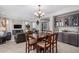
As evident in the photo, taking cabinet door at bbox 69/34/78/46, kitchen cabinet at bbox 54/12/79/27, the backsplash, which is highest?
kitchen cabinet at bbox 54/12/79/27

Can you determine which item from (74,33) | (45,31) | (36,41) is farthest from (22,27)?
(74,33)

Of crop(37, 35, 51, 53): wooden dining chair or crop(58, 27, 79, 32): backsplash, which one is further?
crop(58, 27, 79, 32): backsplash

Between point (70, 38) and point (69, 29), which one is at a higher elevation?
point (69, 29)

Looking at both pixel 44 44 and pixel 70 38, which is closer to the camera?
pixel 44 44

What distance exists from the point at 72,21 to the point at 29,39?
2.81 m

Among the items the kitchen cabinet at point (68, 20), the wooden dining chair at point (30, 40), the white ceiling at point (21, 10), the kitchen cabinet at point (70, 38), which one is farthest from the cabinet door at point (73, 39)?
the wooden dining chair at point (30, 40)

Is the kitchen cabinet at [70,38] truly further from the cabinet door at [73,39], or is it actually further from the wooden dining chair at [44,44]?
the wooden dining chair at [44,44]

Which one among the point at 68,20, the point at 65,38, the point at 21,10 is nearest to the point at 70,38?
the point at 65,38

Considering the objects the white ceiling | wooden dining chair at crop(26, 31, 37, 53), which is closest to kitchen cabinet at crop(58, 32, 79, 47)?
the white ceiling

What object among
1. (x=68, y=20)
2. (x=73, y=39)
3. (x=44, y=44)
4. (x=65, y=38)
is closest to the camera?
(x=44, y=44)

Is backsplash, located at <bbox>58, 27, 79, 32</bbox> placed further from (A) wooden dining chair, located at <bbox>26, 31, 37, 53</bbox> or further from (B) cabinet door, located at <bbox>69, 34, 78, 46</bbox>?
(A) wooden dining chair, located at <bbox>26, 31, 37, 53</bbox>

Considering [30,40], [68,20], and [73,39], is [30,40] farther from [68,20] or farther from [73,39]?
[68,20]

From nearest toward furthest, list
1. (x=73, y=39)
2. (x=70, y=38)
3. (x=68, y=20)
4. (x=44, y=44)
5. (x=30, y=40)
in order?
1. (x=44, y=44)
2. (x=30, y=40)
3. (x=73, y=39)
4. (x=70, y=38)
5. (x=68, y=20)

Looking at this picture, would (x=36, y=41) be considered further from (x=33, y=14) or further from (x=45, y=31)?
(x=33, y=14)
